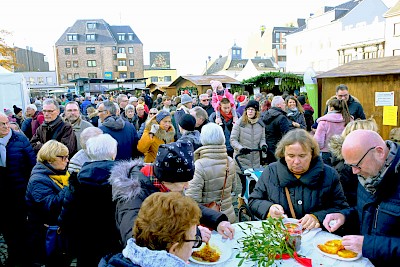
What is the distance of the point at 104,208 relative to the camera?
2883 mm

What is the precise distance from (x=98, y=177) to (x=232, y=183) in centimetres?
199

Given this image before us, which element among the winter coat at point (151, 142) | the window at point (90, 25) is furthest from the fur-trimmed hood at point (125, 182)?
the window at point (90, 25)

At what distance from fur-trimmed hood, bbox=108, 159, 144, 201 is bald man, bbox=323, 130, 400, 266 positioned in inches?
59.1

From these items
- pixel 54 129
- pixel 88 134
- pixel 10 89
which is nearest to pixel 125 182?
pixel 88 134

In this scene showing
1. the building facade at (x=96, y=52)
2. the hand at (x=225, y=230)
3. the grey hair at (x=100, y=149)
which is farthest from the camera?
the building facade at (x=96, y=52)

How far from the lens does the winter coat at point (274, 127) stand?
20.9 ft

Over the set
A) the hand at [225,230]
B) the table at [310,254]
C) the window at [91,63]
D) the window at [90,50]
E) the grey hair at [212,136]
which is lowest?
the table at [310,254]

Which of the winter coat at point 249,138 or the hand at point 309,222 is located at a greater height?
the winter coat at point 249,138

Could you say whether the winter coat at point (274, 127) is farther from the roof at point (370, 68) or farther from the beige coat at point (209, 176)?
the roof at point (370, 68)

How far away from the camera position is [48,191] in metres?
3.31

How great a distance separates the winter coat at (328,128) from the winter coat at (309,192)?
2.49 meters

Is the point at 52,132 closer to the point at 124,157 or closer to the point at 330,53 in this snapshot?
the point at 124,157

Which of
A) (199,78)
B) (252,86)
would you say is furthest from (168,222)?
(199,78)

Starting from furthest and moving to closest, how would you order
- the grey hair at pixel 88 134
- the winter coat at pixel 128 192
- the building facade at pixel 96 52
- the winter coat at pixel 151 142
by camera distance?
the building facade at pixel 96 52
the winter coat at pixel 151 142
the grey hair at pixel 88 134
the winter coat at pixel 128 192
